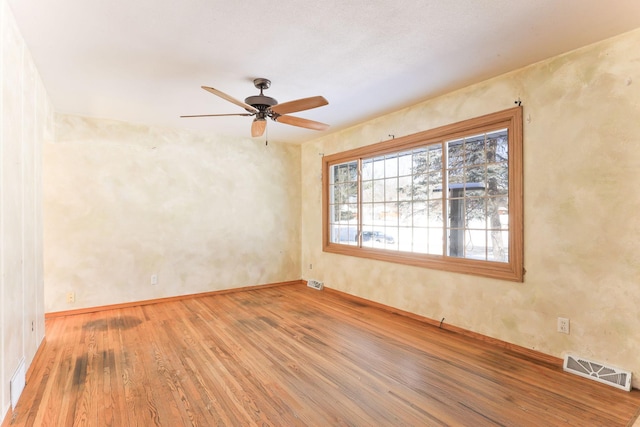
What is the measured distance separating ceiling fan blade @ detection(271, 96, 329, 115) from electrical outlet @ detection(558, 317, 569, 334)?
9.02 feet

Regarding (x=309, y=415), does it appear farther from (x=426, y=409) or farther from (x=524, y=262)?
(x=524, y=262)

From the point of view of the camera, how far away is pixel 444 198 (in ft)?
12.2

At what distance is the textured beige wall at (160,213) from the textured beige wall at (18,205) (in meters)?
1.23

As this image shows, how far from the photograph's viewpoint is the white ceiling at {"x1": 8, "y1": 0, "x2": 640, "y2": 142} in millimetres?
2066

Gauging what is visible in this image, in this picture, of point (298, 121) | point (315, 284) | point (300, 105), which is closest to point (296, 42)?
point (300, 105)

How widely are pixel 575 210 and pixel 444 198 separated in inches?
49.7

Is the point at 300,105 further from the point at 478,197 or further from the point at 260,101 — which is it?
the point at 478,197

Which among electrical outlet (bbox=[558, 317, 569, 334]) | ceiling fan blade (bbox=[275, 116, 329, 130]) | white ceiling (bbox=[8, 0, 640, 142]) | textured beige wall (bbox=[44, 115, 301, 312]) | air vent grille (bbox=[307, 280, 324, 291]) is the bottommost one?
air vent grille (bbox=[307, 280, 324, 291])

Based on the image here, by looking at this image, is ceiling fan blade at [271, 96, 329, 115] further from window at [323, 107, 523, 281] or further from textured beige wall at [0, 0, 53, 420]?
textured beige wall at [0, 0, 53, 420]

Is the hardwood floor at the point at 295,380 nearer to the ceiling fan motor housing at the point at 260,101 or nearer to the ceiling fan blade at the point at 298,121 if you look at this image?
the ceiling fan blade at the point at 298,121

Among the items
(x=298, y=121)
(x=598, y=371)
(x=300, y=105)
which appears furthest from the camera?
(x=298, y=121)

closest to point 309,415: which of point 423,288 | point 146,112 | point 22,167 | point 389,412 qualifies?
point 389,412

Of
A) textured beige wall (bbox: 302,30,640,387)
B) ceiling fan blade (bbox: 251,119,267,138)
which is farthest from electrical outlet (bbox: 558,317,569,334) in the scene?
ceiling fan blade (bbox: 251,119,267,138)

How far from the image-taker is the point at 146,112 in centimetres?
418
